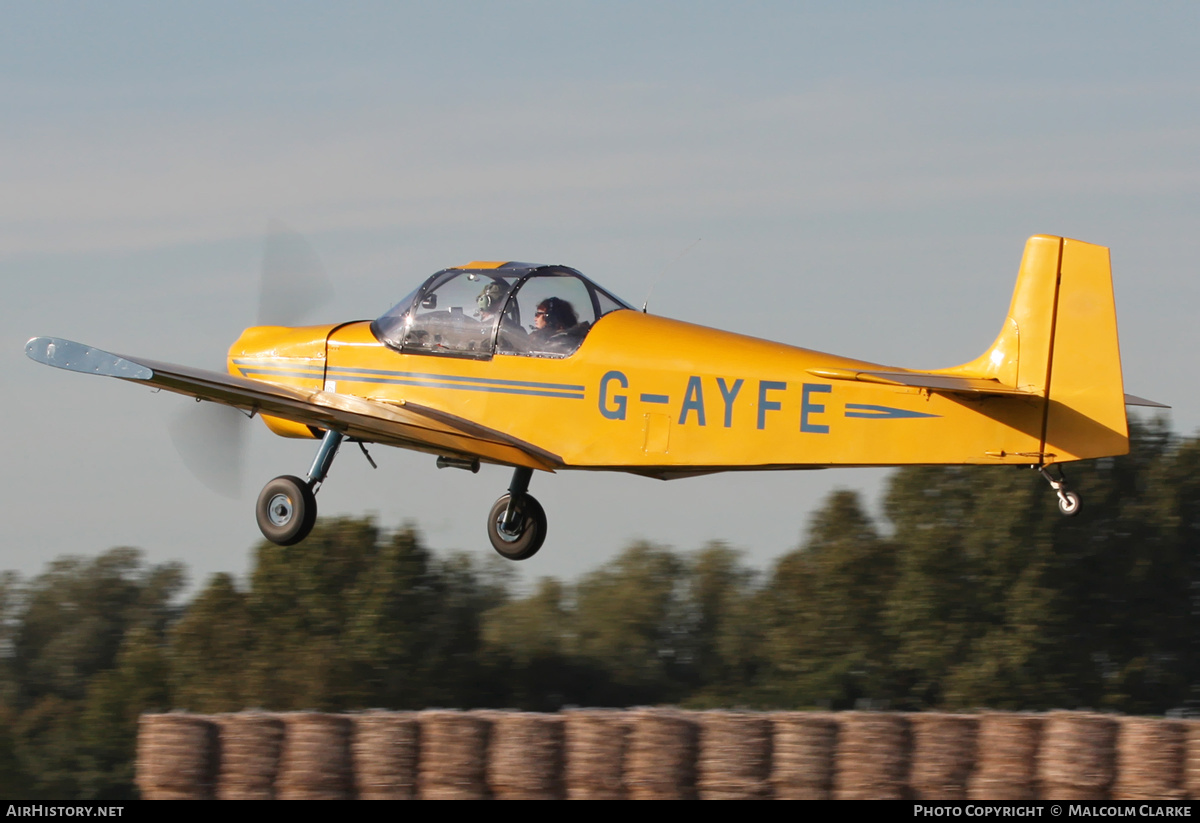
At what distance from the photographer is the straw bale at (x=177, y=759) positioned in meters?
11.1

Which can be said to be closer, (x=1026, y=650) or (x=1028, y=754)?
(x=1028, y=754)

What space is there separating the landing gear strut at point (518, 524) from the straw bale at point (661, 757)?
3094 millimetres

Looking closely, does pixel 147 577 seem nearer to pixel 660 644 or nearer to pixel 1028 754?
pixel 660 644

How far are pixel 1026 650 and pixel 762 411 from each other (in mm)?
30908

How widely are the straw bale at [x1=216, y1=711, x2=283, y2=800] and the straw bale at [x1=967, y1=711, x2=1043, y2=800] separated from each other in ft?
17.6

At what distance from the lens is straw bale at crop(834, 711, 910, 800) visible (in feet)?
35.5

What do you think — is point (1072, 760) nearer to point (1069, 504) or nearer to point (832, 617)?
point (1069, 504)

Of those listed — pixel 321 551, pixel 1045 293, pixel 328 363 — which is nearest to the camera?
pixel 1045 293

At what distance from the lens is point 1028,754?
35.1 feet

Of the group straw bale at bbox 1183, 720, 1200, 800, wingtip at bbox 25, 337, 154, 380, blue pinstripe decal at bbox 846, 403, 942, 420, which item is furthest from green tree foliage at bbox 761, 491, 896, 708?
wingtip at bbox 25, 337, 154, 380

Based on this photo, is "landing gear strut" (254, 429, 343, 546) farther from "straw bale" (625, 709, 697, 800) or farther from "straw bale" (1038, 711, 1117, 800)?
"straw bale" (1038, 711, 1117, 800)

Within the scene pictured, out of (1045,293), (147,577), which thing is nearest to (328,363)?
(1045,293)

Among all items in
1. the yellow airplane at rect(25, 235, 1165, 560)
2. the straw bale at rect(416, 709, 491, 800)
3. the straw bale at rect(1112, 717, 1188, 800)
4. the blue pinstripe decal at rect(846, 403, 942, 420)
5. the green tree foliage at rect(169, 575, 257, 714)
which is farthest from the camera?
the green tree foliage at rect(169, 575, 257, 714)

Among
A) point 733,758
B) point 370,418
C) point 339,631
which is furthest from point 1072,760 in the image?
point 339,631
